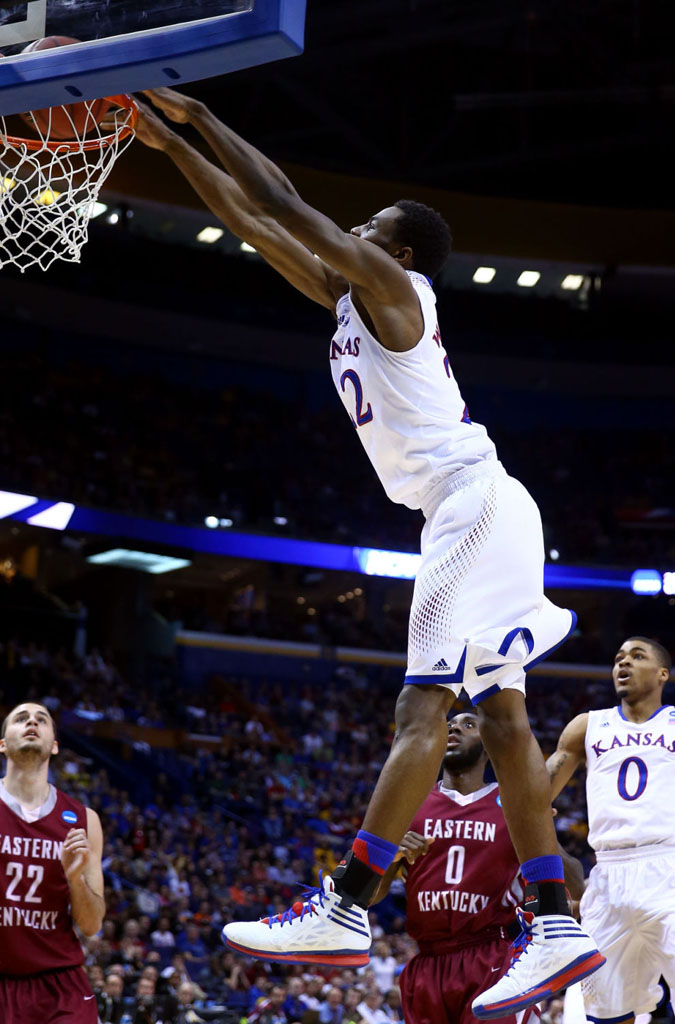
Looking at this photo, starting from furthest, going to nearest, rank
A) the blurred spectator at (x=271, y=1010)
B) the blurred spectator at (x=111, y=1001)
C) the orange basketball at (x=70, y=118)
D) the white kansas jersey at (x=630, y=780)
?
the blurred spectator at (x=271, y=1010)
the blurred spectator at (x=111, y=1001)
the white kansas jersey at (x=630, y=780)
the orange basketball at (x=70, y=118)

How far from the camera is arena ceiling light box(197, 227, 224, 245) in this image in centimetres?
2248

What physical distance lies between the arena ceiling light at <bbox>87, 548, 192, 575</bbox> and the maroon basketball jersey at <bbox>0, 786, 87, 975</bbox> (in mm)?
16974

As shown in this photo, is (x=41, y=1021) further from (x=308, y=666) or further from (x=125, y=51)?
(x=308, y=666)

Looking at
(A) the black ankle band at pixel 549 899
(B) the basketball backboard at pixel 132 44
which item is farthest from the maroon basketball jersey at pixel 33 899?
Result: (B) the basketball backboard at pixel 132 44

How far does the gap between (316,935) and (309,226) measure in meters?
1.99

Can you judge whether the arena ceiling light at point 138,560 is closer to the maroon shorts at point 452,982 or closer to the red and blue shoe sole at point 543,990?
the maroon shorts at point 452,982

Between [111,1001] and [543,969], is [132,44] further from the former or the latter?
[111,1001]

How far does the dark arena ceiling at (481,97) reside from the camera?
17375 mm

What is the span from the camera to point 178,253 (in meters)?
22.8

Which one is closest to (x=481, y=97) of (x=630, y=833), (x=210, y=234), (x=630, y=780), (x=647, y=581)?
(x=210, y=234)

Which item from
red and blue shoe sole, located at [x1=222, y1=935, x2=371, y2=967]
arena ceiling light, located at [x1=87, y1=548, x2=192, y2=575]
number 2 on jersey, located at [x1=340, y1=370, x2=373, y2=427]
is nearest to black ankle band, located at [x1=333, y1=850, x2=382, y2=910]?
red and blue shoe sole, located at [x1=222, y1=935, x2=371, y2=967]

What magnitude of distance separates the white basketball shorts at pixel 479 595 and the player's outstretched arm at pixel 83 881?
2383mm

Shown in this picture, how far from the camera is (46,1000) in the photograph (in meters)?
5.28

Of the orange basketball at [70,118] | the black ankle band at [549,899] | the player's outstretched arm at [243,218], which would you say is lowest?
the black ankle band at [549,899]
